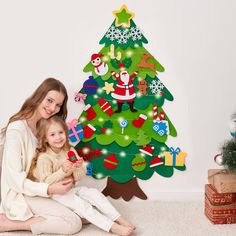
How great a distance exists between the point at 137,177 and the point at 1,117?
2.68 ft

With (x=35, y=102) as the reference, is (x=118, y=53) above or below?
above

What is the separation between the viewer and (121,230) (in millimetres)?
1997

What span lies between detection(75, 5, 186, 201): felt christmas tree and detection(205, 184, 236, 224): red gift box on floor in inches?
14.7

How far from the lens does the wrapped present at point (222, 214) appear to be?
2133 mm

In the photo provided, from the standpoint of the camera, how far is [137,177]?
248 centimetres

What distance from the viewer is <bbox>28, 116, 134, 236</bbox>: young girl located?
204cm

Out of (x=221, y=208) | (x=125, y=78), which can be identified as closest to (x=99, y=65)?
(x=125, y=78)

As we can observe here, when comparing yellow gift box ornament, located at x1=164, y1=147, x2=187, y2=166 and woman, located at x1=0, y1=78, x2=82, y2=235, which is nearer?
woman, located at x1=0, y1=78, x2=82, y2=235

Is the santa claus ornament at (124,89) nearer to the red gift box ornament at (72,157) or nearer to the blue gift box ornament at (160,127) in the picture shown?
the blue gift box ornament at (160,127)

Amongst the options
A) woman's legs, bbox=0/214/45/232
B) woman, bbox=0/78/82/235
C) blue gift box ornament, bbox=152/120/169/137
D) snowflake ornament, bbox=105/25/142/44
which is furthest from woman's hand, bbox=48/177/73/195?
snowflake ornament, bbox=105/25/142/44

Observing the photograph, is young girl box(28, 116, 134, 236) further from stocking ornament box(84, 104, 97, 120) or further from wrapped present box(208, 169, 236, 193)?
wrapped present box(208, 169, 236, 193)

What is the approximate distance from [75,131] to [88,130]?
3.0 inches

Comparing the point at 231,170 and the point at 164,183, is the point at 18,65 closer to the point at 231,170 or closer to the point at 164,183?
the point at 164,183

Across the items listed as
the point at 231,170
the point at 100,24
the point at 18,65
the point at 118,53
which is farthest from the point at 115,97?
the point at 231,170
